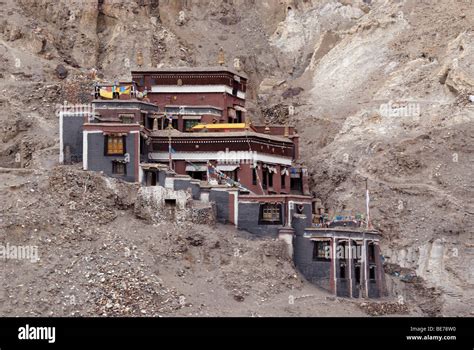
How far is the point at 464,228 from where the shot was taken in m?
92.4

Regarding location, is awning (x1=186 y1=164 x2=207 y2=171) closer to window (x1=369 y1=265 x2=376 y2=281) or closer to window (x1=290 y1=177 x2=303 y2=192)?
window (x1=290 y1=177 x2=303 y2=192)

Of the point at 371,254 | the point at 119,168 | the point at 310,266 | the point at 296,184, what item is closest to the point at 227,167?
the point at 296,184

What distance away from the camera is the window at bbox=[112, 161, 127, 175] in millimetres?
84750

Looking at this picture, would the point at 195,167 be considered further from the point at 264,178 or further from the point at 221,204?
the point at 221,204

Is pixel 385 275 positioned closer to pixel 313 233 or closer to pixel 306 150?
pixel 313 233

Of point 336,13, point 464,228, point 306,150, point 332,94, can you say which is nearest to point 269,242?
point 464,228

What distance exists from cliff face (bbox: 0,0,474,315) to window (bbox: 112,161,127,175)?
5.33 m

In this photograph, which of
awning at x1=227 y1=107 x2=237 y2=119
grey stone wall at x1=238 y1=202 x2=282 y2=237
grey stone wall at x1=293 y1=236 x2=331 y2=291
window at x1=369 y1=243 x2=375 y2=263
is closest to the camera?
grey stone wall at x1=293 y1=236 x2=331 y2=291

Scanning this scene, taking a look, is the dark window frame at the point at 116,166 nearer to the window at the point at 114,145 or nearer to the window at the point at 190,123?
the window at the point at 114,145

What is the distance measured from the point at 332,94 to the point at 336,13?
49.9 ft

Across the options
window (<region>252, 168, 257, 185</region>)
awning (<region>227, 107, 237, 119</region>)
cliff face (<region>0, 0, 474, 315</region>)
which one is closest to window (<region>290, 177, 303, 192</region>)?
cliff face (<region>0, 0, 474, 315</region>)

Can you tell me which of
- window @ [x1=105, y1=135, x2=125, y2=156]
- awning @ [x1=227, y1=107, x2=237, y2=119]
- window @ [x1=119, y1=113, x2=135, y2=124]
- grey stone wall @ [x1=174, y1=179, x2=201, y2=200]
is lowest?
grey stone wall @ [x1=174, y1=179, x2=201, y2=200]

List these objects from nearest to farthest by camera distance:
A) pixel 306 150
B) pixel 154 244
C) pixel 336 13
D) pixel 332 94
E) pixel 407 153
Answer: pixel 154 244 → pixel 407 153 → pixel 306 150 → pixel 332 94 → pixel 336 13

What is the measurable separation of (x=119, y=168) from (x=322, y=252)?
1242 cm
